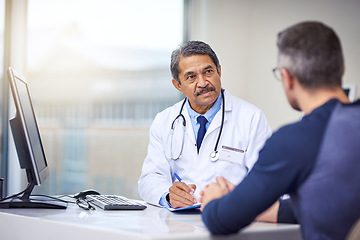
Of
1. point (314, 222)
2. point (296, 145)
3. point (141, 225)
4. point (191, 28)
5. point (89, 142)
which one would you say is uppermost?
point (191, 28)

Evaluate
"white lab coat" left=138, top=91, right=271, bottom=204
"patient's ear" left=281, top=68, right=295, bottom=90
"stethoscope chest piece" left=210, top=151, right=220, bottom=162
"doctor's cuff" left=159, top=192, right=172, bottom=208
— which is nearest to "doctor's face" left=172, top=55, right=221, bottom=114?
"white lab coat" left=138, top=91, right=271, bottom=204

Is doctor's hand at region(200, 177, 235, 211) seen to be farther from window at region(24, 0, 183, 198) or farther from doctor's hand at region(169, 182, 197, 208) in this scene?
window at region(24, 0, 183, 198)

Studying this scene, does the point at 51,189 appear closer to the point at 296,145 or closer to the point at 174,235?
the point at 174,235

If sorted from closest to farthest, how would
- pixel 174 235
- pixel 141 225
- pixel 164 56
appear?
pixel 174 235 → pixel 141 225 → pixel 164 56

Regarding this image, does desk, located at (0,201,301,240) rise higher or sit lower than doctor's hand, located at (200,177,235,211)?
lower

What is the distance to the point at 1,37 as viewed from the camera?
293cm

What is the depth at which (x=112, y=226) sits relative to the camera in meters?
1.17

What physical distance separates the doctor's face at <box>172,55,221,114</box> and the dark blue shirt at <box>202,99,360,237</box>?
3.60 feet

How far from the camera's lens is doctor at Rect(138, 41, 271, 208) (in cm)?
199

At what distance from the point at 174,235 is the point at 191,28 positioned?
308 centimetres

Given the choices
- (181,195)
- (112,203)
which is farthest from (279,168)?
(112,203)

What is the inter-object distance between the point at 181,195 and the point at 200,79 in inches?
27.7

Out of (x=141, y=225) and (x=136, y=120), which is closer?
(x=141, y=225)

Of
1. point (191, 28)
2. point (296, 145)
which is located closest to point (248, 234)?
point (296, 145)
